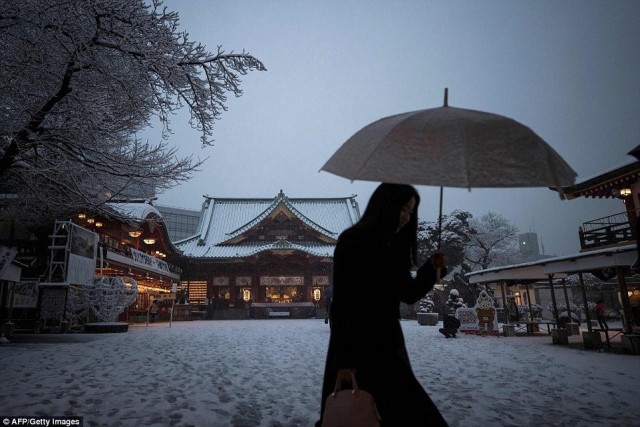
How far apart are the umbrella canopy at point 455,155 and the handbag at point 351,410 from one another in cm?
122

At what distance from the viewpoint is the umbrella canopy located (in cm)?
244

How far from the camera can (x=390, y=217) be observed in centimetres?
222

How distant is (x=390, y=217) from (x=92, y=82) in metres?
6.66

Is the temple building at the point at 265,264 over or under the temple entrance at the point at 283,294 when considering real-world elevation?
over

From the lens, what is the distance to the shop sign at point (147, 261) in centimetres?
1897

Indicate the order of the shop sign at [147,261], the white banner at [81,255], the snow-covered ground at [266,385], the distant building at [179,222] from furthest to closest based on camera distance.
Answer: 1. the distant building at [179,222]
2. the shop sign at [147,261]
3. the white banner at [81,255]
4. the snow-covered ground at [266,385]

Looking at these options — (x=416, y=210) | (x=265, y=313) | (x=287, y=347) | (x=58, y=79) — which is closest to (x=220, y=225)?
(x=265, y=313)

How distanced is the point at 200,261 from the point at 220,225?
580 centimetres

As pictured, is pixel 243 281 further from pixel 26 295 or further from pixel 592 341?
pixel 592 341

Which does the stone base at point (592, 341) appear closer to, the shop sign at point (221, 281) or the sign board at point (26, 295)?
the sign board at point (26, 295)

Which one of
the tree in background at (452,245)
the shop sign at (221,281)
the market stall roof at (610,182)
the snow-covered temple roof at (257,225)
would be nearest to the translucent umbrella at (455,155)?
the market stall roof at (610,182)

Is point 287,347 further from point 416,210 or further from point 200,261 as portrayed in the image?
point 200,261

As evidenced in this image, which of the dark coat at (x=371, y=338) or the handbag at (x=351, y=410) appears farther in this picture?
the dark coat at (x=371, y=338)

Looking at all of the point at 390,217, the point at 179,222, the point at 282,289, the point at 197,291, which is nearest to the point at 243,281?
the point at 282,289
